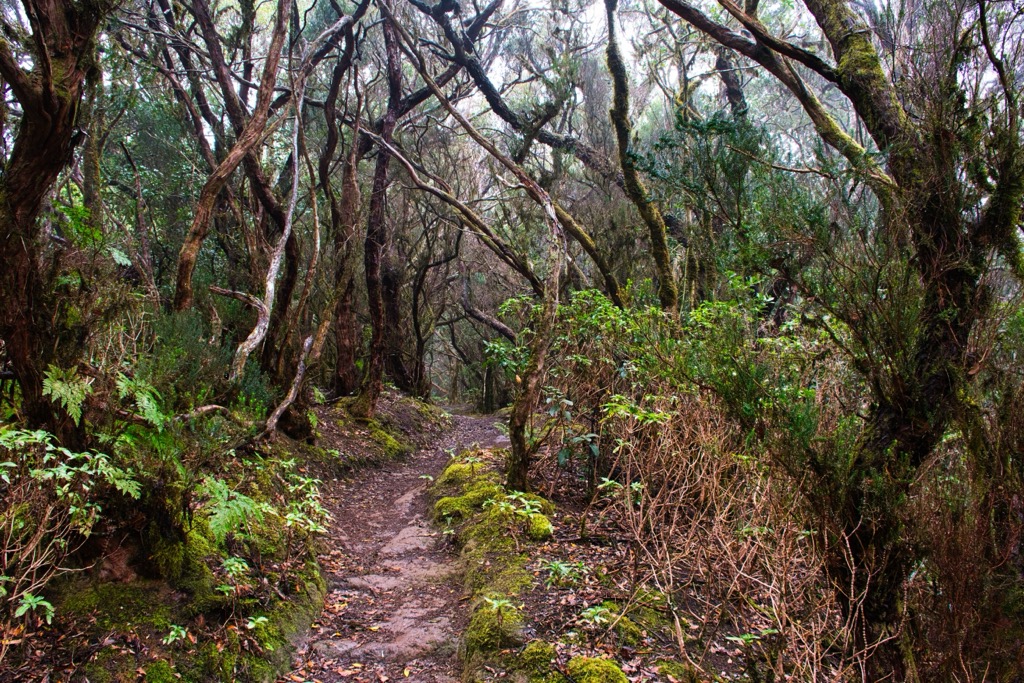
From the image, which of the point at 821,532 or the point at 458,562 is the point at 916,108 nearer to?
the point at 821,532

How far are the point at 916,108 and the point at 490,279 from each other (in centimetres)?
1416

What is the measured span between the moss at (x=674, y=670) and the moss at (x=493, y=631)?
82 cm

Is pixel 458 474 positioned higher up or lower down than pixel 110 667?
higher up

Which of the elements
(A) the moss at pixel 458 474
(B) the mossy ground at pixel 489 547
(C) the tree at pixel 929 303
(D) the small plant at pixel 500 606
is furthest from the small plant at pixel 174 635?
(A) the moss at pixel 458 474

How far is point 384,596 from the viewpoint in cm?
466

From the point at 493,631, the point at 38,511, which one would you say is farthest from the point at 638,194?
the point at 38,511

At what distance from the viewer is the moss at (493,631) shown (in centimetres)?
357

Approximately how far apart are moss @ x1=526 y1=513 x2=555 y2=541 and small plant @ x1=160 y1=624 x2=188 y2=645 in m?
2.65

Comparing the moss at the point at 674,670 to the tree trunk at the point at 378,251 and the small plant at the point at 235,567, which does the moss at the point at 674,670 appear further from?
the tree trunk at the point at 378,251

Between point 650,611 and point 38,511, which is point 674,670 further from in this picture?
point 38,511

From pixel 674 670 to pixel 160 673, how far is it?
8.77ft

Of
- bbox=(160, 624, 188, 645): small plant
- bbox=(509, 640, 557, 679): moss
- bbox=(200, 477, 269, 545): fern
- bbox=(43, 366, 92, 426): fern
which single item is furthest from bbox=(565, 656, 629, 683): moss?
bbox=(43, 366, 92, 426): fern

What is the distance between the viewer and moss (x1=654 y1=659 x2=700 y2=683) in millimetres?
3121

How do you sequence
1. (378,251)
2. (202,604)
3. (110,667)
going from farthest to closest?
1. (378,251)
2. (202,604)
3. (110,667)
